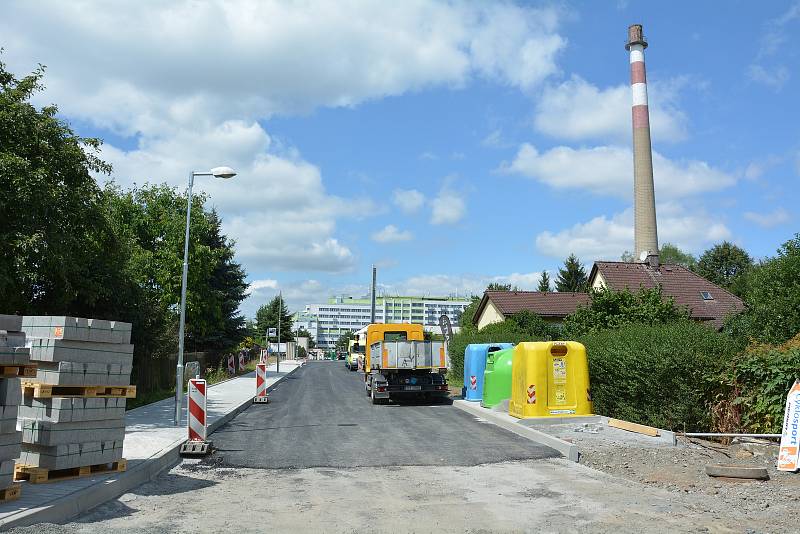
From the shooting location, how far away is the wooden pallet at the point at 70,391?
311 inches

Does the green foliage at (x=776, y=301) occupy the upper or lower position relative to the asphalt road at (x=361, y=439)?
upper

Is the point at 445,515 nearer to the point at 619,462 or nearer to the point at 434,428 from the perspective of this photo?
the point at 619,462

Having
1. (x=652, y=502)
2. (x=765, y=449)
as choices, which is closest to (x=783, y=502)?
(x=652, y=502)

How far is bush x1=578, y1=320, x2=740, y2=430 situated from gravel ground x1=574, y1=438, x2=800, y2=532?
38.5 inches

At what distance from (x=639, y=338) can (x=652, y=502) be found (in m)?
6.97

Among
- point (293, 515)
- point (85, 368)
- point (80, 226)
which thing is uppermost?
point (80, 226)

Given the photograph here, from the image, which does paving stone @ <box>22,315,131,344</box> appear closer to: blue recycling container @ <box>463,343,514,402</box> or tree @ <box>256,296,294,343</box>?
blue recycling container @ <box>463,343,514,402</box>

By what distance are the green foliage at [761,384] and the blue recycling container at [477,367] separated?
33.0 feet

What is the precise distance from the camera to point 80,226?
14773mm

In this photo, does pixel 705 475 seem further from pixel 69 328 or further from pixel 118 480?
pixel 69 328

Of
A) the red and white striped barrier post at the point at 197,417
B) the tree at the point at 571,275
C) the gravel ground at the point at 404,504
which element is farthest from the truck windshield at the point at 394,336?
the tree at the point at 571,275

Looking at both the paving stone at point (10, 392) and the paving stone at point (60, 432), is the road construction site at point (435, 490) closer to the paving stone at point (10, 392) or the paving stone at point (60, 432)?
the paving stone at point (60, 432)

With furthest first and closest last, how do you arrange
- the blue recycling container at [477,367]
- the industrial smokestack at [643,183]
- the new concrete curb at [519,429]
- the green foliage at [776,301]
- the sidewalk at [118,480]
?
the industrial smokestack at [643,183], the blue recycling container at [477,367], the green foliage at [776,301], the new concrete curb at [519,429], the sidewalk at [118,480]

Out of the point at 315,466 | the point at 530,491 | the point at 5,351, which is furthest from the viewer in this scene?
the point at 315,466
